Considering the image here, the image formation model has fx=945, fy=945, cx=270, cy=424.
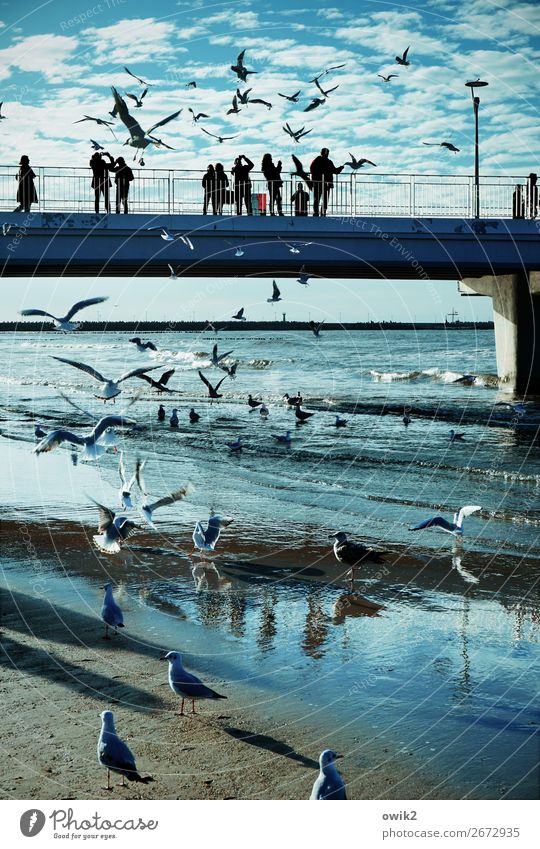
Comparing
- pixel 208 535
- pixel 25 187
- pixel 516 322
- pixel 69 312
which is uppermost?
pixel 25 187

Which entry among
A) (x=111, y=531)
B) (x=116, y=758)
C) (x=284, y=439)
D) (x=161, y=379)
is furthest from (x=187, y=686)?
(x=284, y=439)

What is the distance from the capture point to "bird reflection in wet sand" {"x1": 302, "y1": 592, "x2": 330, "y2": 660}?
11172 millimetres

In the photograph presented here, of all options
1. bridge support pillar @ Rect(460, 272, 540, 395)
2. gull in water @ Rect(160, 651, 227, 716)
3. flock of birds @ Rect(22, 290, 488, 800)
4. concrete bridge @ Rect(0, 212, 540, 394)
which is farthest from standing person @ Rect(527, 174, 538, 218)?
gull in water @ Rect(160, 651, 227, 716)

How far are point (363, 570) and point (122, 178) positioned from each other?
71.8ft

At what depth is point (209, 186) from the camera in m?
34.7

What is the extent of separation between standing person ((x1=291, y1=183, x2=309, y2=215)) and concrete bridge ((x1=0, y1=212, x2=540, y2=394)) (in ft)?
1.71

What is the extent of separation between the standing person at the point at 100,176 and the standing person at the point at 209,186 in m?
3.38

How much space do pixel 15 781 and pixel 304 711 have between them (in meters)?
2.87

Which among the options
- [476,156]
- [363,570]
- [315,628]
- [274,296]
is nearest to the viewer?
[315,628]

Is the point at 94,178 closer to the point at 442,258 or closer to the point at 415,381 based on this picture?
the point at 442,258

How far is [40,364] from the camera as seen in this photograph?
101125 millimetres

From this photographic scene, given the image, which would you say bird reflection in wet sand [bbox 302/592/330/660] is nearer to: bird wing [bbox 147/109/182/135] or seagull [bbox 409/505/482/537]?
seagull [bbox 409/505/482/537]

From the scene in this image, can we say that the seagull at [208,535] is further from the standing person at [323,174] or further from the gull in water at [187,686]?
the standing person at [323,174]

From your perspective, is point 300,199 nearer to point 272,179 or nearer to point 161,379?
point 272,179
